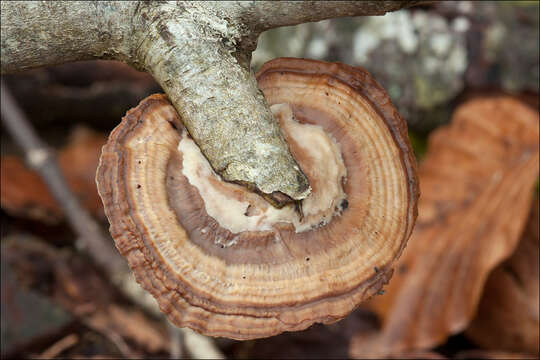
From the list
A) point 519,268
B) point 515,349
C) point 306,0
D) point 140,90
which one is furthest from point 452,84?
point 140,90

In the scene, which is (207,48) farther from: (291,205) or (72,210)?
(72,210)

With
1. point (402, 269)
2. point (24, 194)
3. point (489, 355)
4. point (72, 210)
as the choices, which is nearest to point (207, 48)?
point (72, 210)

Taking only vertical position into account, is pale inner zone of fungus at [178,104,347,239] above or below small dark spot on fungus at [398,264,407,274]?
above

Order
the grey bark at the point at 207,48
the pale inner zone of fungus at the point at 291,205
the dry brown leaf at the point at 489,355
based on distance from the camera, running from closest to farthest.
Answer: the grey bark at the point at 207,48, the pale inner zone of fungus at the point at 291,205, the dry brown leaf at the point at 489,355

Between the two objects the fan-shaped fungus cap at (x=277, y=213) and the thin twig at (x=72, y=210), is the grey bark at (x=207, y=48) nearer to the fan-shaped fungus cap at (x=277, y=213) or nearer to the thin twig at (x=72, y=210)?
the fan-shaped fungus cap at (x=277, y=213)

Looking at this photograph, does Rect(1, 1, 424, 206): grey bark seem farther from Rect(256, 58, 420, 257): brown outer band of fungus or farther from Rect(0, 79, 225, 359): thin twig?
Rect(0, 79, 225, 359): thin twig

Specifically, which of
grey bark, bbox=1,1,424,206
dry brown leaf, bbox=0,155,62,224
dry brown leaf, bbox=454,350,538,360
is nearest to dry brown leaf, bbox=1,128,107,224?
dry brown leaf, bbox=0,155,62,224

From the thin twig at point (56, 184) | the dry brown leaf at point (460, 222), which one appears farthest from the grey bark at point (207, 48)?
the dry brown leaf at point (460, 222)

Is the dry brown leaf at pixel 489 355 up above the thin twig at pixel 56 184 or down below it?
below
